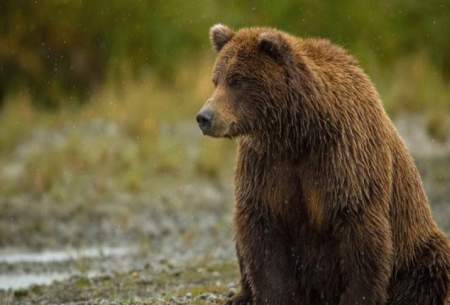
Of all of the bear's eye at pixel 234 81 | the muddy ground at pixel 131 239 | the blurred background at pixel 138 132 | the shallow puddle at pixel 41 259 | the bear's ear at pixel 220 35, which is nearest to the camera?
the bear's eye at pixel 234 81

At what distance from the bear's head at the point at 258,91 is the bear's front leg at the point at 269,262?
0.60 m

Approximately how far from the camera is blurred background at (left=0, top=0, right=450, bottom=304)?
1080cm

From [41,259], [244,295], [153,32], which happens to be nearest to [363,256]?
[244,295]

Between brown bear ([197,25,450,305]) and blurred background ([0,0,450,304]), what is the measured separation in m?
1.51

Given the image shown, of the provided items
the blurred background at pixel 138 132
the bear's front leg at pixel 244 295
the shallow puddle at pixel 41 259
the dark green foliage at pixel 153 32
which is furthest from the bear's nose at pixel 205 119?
the dark green foliage at pixel 153 32

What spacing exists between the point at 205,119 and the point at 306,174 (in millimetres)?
713

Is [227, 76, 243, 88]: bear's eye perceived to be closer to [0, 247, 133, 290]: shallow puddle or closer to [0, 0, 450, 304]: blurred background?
[0, 0, 450, 304]: blurred background

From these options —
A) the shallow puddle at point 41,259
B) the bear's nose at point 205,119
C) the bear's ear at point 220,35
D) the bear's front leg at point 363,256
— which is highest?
the bear's ear at point 220,35

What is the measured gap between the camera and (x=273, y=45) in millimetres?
6336

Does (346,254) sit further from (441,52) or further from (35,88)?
(441,52)

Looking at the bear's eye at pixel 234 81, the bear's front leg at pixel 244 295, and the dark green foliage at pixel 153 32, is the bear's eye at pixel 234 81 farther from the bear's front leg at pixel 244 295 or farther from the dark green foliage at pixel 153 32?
the dark green foliage at pixel 153 32

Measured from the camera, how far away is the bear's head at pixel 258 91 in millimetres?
6352

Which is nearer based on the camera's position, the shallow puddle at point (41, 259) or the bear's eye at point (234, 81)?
the bear's eye at point (234, 81)

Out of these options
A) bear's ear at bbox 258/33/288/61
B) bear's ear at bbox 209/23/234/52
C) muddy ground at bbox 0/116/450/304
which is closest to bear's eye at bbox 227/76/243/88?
bear's ear at bbox 258/33/288/61
